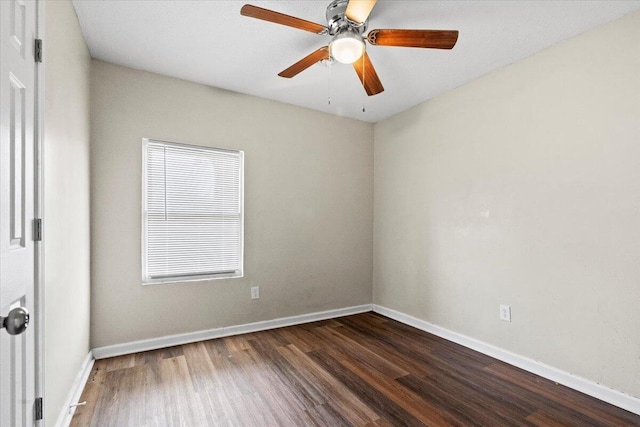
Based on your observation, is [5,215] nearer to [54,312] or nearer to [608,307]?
[54,312]

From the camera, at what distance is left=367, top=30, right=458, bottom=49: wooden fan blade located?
1.77 m

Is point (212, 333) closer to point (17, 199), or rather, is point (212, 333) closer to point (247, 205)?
point (247, 205)

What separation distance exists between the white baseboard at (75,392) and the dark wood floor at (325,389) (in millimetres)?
45

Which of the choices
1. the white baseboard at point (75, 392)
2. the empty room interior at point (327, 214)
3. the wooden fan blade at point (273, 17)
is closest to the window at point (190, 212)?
the empty room interior at point (327, 214)

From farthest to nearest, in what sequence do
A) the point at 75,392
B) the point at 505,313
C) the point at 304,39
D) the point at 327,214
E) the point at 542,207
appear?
1. the point at 327,214
2. the point at 505,313
3. the point at 542,207
4. the point at 304,39
5. the point at 75,392

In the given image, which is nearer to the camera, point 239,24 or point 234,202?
point 239,24

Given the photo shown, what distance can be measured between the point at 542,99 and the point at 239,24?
92.6 inches

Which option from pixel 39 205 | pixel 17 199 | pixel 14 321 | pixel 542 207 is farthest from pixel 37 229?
pixel 542 207

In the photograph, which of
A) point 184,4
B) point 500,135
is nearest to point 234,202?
point 184,4

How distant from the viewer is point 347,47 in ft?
6.12

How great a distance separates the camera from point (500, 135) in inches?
108

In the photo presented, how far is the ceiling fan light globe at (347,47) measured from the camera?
6.05ft

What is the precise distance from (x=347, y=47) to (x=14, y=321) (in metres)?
1.93

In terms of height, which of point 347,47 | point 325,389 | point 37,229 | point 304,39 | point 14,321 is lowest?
point 325,389
